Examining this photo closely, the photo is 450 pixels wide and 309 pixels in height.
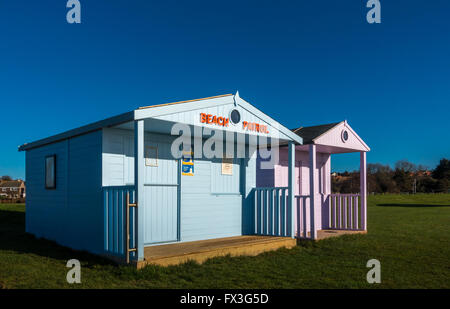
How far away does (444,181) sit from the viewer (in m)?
58.4

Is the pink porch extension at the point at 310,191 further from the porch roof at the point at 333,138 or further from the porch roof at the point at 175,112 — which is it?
the porch roof at the point at 175,112

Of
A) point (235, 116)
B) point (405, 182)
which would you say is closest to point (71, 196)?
point (235, 116)

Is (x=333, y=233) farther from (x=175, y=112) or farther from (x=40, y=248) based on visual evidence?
(x=40, y=248)

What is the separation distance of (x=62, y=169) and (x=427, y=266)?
772cm

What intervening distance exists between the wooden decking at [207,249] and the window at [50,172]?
318cm

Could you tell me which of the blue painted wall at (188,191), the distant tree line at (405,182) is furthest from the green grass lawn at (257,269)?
the distant tree line at (405,182)

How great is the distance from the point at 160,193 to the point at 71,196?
1928 millimetres

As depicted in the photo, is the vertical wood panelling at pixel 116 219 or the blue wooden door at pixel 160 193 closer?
the vertical wood panelling at pixel 116 219

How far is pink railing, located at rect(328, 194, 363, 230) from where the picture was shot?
11930 mm

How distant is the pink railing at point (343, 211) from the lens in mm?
11930

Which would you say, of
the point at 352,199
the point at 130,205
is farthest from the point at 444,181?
the point at 130,205

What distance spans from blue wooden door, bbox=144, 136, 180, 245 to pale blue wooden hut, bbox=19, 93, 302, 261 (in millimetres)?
21

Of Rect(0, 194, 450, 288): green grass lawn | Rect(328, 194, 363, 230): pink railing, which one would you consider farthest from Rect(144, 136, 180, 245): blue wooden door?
Rect(328, 194, 363, 230): pink railing
